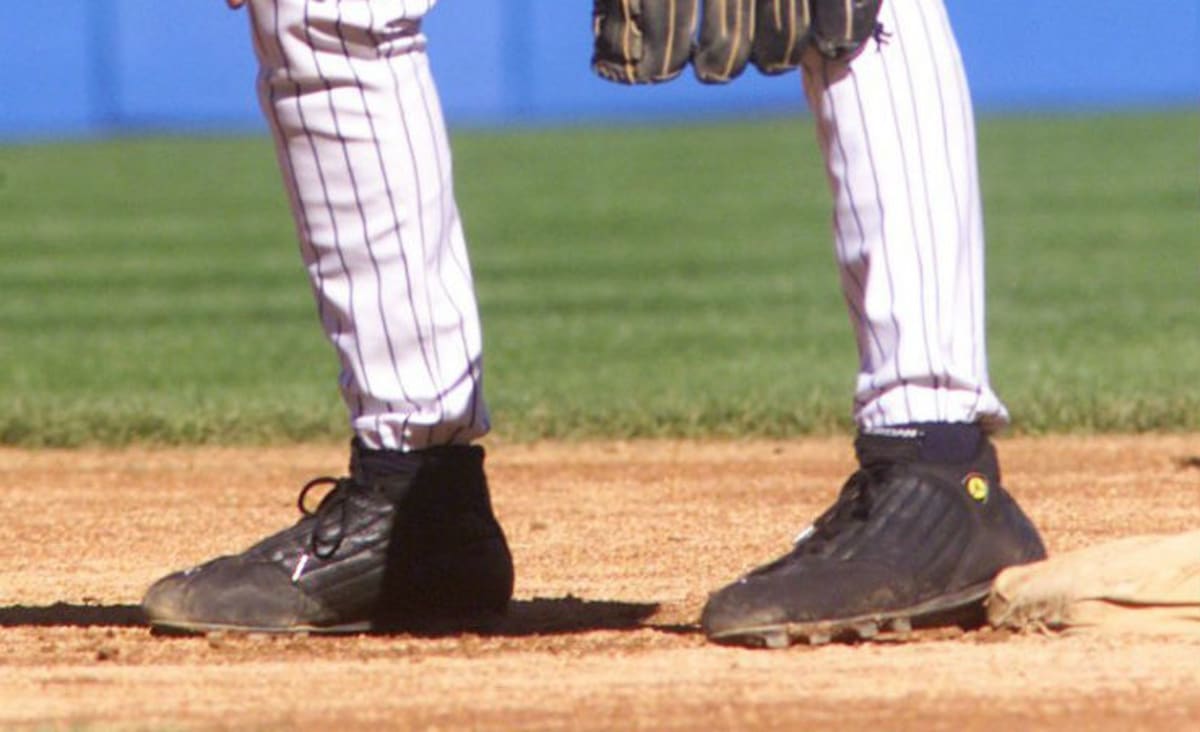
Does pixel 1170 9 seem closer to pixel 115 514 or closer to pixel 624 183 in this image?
pixel 624 183

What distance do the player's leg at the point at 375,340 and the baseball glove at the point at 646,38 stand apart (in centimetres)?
23

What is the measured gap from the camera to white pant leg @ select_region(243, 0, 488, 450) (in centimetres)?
272

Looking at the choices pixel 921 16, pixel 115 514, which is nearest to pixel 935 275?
pixel 921 16

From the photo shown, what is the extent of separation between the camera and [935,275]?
267 centimetres

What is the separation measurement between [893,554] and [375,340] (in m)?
0.66

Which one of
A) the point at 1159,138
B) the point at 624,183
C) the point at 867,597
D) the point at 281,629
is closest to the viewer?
the point at 867,597

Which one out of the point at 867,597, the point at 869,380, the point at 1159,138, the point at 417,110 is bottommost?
the point at 1159,138

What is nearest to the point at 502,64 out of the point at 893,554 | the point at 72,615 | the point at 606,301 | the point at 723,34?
the point at 606,301

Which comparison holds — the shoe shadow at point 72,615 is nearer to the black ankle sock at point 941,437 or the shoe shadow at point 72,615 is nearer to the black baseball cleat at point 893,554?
the black baseball cleat at point 893,554

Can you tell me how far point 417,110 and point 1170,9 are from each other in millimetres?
23485

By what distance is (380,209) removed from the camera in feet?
9.03

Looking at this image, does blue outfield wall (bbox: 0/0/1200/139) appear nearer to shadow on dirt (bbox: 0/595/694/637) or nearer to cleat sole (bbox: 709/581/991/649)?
shadow on dirt (bbox: 0/595/694/637)

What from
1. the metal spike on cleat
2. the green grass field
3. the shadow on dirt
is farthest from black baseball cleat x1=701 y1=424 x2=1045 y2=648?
the green grass field

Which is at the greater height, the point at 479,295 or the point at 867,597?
the point at 867,597
